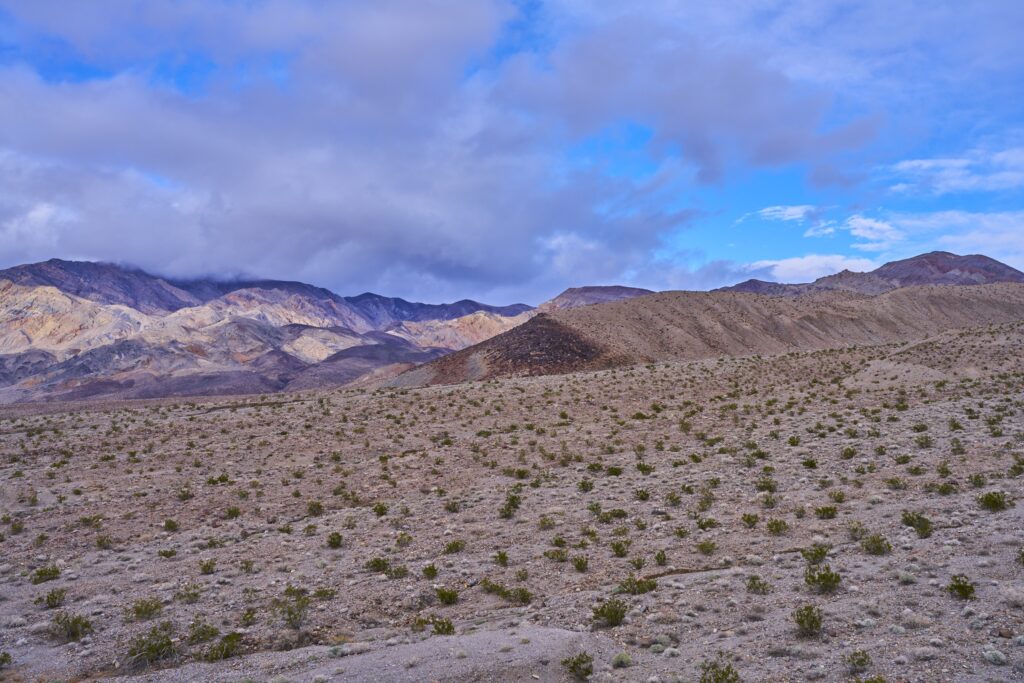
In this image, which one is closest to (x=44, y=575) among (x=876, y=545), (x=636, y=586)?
(x=636, y=586)

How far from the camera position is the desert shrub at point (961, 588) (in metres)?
8.85

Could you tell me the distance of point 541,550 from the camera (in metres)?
13.4

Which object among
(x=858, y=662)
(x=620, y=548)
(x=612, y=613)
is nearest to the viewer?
(x=858, y=662)

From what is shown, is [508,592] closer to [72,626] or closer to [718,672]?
[718,672]

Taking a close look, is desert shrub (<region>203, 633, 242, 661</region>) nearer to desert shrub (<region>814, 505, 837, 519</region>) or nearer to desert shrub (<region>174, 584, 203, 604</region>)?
desert shrub (<region>174, 584, 203, 604</region>)

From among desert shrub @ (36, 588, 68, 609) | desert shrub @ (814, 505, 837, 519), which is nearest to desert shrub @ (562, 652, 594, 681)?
desert shrub @ (814, 505, 837, 519)

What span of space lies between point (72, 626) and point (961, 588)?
1370cm

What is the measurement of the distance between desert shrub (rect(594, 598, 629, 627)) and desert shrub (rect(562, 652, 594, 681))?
4.15ft

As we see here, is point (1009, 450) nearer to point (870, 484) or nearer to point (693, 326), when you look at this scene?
point (870, 484)

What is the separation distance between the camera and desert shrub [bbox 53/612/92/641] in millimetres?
10820

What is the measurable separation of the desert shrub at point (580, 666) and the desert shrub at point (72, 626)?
8.30 m

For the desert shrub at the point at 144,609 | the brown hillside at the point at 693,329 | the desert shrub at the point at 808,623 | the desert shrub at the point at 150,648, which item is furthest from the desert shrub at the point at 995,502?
the brown hillside at the point at 693,329

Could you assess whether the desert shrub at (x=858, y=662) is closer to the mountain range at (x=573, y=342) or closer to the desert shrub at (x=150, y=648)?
the desert shrub at (x=150, y=648)

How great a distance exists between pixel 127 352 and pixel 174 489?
17921cm
